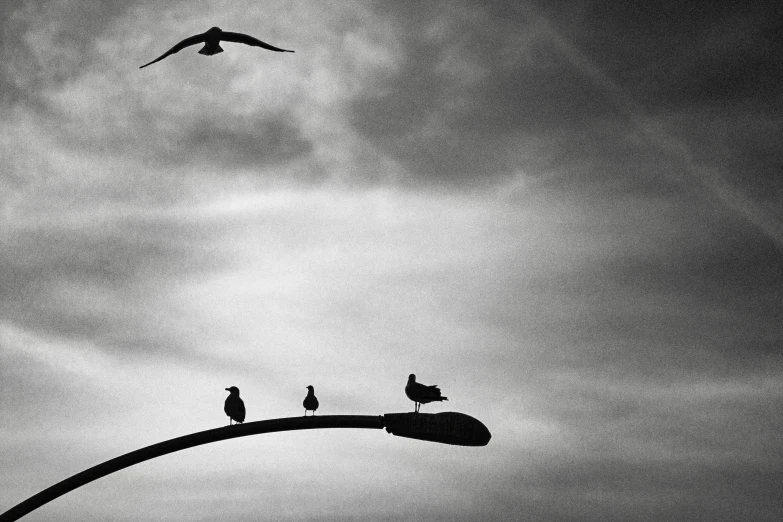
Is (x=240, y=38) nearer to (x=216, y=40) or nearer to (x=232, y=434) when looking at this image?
(x=216, y=40)

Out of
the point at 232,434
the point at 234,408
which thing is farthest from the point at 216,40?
the point at 232,434

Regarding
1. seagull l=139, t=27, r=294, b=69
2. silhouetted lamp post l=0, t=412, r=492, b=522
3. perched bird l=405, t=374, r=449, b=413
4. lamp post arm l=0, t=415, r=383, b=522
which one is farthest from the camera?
seagull l=139, t=27, r=294, b=69

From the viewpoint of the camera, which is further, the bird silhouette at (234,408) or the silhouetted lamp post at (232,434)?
the bird silhouette at (234,408)

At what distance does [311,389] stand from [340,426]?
943 centimetres

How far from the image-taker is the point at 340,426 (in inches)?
635

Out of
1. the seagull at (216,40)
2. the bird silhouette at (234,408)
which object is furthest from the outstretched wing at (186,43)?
the bird silhouette at (234,408)

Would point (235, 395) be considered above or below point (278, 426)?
above

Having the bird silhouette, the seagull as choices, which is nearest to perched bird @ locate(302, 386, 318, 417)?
the bird silhouette

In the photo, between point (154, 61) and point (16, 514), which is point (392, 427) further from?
point (154, 61)

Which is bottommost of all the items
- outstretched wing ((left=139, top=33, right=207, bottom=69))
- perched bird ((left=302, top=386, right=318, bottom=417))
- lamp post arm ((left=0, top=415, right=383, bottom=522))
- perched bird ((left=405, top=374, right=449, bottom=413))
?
lamp post arm ((left=0, top=415, right=383, bottom=522))

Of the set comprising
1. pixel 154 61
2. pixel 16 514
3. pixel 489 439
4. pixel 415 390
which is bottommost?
pixel 16 514

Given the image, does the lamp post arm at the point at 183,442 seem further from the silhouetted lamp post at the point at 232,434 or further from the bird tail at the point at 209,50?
the bird tail at the point at 209,50

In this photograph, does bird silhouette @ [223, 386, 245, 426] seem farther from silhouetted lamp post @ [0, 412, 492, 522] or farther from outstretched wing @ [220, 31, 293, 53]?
outstretched wing @ [220, 31, 293, 53]

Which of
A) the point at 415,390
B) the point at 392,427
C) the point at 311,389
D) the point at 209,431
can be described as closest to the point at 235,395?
the point at 311,389
